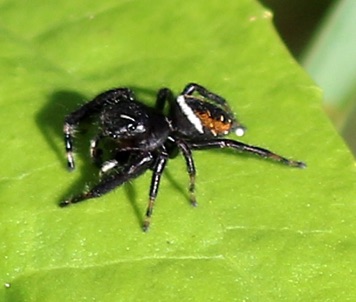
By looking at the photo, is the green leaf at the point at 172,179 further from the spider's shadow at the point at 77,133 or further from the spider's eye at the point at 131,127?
the spider's eye at the point at 131,127

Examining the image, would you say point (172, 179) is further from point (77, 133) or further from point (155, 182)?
point (77, 133)

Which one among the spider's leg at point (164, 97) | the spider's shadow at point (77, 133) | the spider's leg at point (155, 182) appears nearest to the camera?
the spider's leg at point (155, 182)

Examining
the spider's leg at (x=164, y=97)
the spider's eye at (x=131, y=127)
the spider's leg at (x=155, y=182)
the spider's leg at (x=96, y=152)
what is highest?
the spider's leg at (x=164, y=97)

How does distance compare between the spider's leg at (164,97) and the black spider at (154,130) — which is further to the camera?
the spider's leg at (164,97)

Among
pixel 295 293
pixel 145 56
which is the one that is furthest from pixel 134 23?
pixel 295 293

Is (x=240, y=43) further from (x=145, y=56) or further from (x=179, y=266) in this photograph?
(x=179, y=266)

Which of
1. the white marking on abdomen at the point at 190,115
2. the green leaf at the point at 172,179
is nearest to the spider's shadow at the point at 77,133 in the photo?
the green leaf at the point at 172,179

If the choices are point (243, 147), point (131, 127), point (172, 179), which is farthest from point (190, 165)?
point (131, 127)
